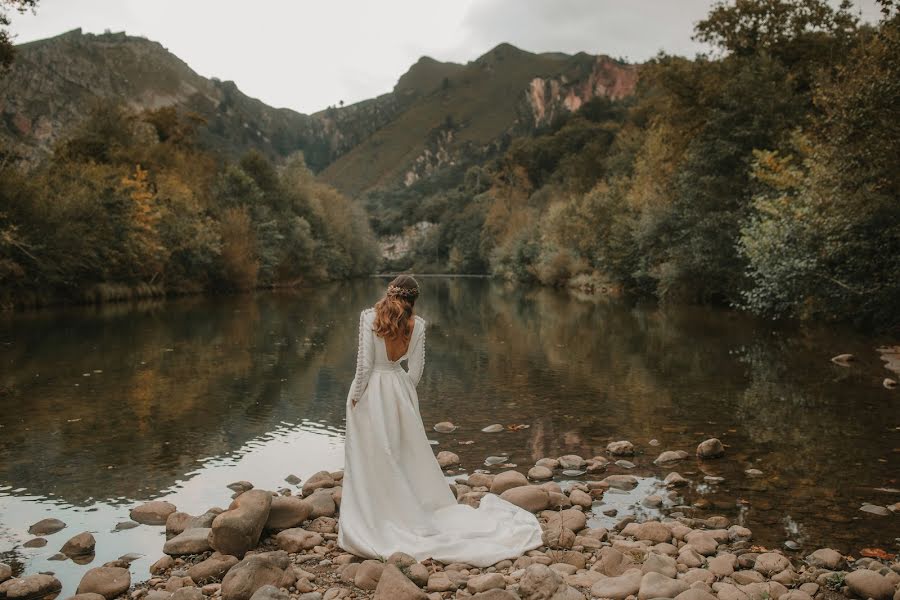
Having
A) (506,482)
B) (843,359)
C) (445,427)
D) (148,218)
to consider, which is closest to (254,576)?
(506,482)

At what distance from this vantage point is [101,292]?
44438mm

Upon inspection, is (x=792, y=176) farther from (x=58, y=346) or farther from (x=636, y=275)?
(x=58, y=346)

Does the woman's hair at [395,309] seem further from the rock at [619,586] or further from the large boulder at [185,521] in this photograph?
the rock at [619,586]

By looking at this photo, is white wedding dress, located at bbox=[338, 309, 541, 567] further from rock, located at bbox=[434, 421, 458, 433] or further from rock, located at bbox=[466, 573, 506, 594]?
rock, located at bbox=[434, 421, 458, 433]

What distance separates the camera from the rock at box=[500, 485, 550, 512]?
25.6ft

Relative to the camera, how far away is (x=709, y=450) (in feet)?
33.4

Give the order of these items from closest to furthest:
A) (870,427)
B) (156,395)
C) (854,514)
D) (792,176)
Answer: (854,514) → (870,427) → (156,395) → (792,176)

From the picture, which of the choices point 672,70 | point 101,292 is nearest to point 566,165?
point 672,70

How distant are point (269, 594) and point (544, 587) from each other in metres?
2.17

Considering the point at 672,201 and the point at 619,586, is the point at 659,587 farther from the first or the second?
the point at 672,201

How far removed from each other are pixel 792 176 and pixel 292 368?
23.0 m

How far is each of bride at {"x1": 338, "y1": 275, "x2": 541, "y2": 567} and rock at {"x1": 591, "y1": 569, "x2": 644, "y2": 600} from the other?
1053mm

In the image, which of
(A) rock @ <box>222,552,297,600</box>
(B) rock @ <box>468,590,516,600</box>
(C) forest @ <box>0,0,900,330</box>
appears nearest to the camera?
(B) rock @ <box>468,590,516,600</box>

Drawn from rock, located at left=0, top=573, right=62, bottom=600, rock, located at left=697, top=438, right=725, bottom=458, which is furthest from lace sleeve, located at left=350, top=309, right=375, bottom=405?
rock, located at left=697, top=438, right=725, bottom=458
